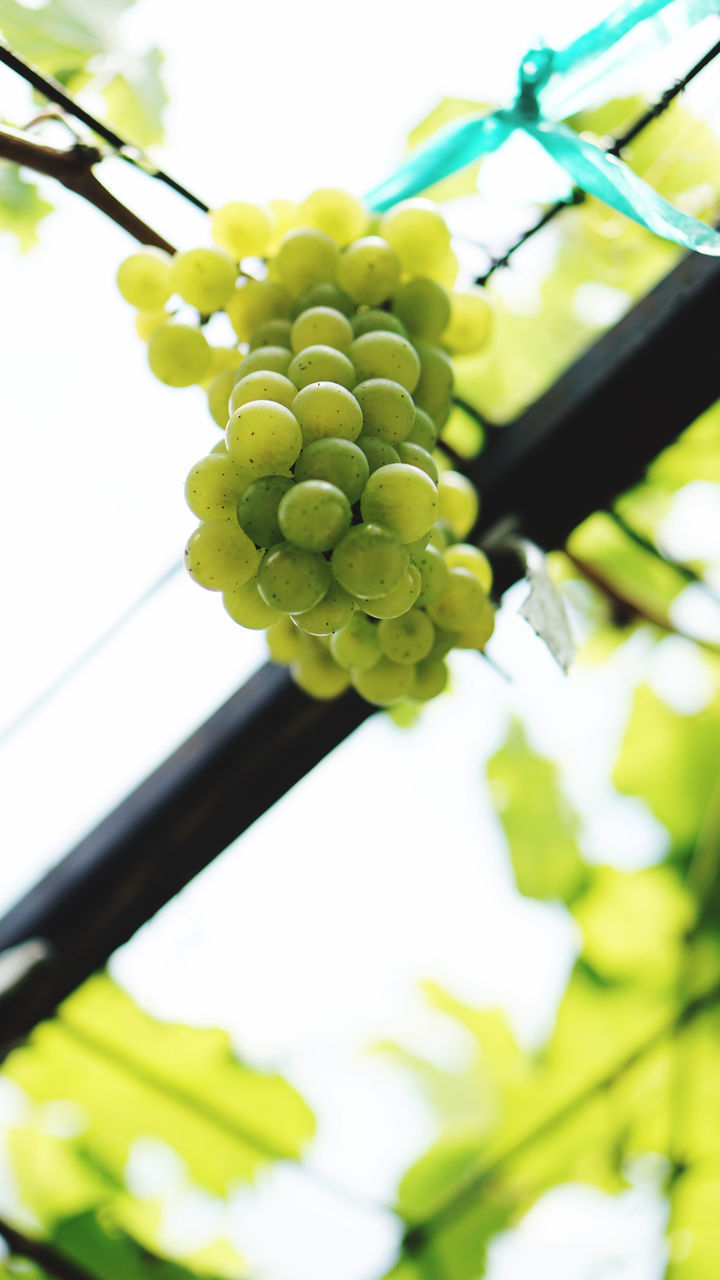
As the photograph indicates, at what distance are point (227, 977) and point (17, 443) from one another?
107 cm

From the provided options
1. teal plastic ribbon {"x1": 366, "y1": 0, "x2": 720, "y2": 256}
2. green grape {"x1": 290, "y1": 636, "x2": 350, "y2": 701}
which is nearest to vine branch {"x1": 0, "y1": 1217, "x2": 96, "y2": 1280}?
green grape {"x1": 290, "y1": 636, "x2": 350, "y2": 701}

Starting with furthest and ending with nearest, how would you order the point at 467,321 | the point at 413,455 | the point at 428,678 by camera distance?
1. the point at 467,321
2. the point at 428,678
3. the point at 413,455

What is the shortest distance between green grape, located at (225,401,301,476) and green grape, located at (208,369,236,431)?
167 mm

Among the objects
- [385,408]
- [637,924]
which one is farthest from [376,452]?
[637,924]

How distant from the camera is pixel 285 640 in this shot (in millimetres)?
852

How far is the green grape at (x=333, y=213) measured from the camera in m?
0.84

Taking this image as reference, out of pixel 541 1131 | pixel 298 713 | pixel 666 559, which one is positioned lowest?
pixel 541 1131

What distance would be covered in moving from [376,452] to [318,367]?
86mm

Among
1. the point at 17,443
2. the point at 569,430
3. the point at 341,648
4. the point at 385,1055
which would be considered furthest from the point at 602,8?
the point at 385,1055

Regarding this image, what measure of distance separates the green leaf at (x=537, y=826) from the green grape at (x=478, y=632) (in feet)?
2.24

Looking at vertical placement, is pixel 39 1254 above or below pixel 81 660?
below

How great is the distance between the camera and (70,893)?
1.23 meters

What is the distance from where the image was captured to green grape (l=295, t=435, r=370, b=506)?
0.63 m

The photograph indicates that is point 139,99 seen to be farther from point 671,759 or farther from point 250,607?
point 671,759
